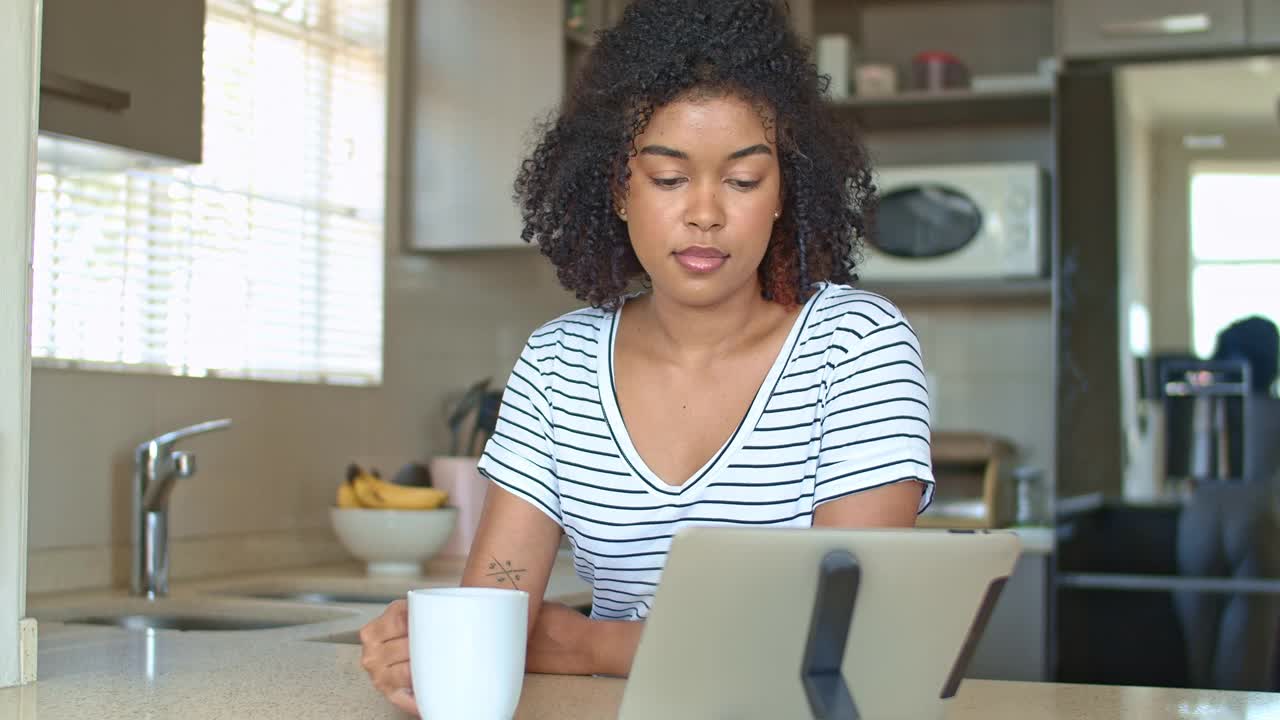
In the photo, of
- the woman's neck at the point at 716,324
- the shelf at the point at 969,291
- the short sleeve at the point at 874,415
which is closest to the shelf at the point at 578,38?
the shelf at the point at 969,291

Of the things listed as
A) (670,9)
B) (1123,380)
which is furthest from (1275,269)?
(670,9)

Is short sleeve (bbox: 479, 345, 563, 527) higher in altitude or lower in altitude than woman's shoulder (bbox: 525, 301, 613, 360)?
lower

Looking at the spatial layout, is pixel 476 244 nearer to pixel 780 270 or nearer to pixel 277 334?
pixel 277 334

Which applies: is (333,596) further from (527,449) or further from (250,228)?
(527,449)

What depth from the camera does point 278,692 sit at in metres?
1.02

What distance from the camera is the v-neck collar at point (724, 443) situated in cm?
113

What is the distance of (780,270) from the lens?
123 cm

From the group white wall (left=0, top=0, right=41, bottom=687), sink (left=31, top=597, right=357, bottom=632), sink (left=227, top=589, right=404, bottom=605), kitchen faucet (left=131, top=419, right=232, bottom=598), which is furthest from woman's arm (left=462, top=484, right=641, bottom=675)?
sink (left=227, top=589, right=404, bottom=605)

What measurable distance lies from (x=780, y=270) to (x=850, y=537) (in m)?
0.57

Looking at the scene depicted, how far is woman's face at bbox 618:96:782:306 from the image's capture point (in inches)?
43.7

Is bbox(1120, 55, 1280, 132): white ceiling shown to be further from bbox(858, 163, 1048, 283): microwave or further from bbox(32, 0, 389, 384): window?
bbox(32, 0, 389, 384): window

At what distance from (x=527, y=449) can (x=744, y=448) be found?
20cm

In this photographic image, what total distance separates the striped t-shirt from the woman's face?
0.33ft

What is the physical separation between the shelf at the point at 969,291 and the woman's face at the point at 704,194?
6.91ft
